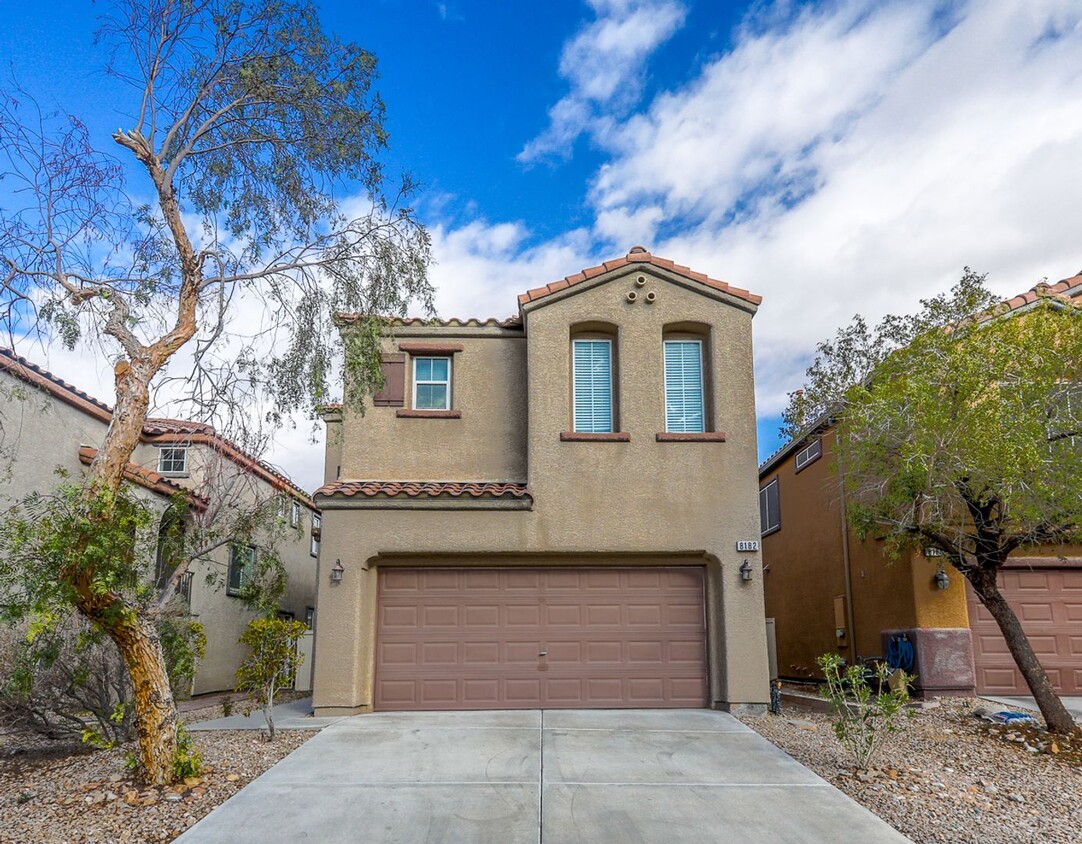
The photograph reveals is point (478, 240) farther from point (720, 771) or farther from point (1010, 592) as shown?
point (1010, 592)

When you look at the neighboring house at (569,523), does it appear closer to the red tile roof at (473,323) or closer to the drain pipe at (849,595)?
the red tile roof at (473,323)

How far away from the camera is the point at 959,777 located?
8.45 m

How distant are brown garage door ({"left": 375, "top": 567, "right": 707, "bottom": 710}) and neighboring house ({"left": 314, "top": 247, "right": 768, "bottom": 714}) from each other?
0.03 metres

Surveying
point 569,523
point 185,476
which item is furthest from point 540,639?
point 185,476

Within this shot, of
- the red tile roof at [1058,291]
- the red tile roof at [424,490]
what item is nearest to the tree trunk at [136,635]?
the red tile roof at [424,490]

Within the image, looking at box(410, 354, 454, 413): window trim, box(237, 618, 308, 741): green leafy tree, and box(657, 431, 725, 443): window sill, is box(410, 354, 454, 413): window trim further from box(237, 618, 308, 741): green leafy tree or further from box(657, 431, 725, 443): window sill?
box(237, 618, 308, 741): green leafy tree

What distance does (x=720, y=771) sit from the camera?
8.60 m

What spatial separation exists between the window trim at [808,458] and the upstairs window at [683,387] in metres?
5.22

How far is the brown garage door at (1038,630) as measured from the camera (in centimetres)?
1317

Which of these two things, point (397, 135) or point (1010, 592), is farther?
point (1010, 592)

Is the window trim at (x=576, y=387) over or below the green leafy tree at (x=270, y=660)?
over

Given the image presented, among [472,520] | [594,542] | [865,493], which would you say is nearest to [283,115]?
[472,520]

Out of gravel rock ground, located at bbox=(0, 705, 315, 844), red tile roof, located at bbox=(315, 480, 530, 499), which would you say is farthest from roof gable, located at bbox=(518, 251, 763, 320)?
gravel rock ground, located at bbox=(0, 705, 315, 844)

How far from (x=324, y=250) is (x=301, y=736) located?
6.05 meters
